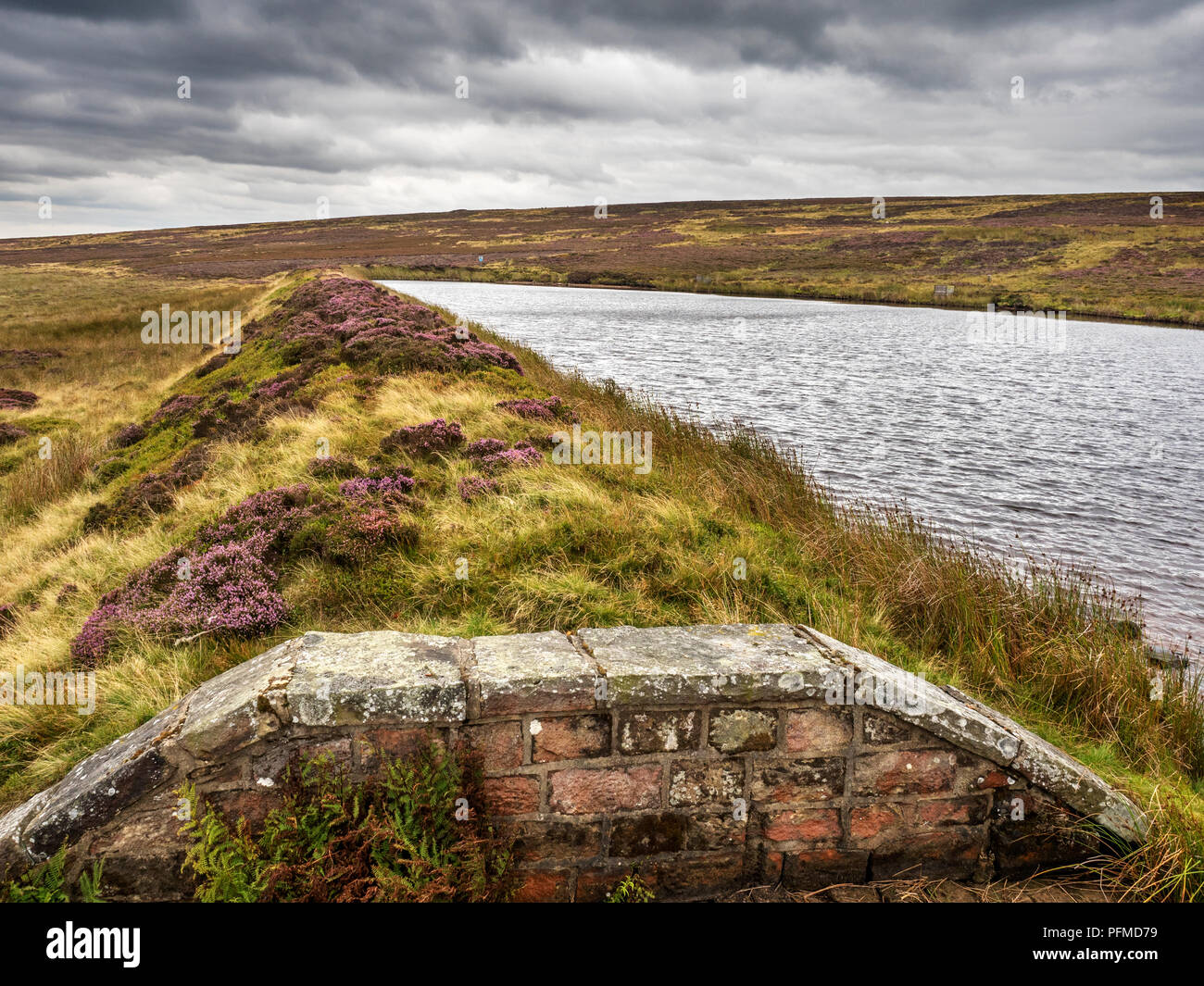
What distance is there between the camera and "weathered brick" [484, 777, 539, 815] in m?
3.54

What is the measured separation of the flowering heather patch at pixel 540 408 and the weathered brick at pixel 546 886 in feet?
26.1

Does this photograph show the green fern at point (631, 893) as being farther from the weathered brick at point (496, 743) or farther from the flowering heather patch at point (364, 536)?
the flowering heather patch at point (364, 536)

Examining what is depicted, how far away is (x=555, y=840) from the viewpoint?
3633 mm

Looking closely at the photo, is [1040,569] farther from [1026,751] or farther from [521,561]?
[521,561]

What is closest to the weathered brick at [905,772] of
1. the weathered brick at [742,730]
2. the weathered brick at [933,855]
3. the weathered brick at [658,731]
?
the weathered brick at [933,855]

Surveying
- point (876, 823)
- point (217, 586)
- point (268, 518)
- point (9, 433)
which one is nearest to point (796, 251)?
point (9, 433)

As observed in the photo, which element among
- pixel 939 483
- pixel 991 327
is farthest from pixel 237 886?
pixel 991 327

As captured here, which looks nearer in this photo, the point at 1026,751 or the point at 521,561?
the point at 1026,751

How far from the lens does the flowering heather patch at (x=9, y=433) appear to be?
15.4 metres

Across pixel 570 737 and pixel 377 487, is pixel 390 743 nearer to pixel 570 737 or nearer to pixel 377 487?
pixel 570 737

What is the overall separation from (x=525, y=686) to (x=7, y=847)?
91.0 inches

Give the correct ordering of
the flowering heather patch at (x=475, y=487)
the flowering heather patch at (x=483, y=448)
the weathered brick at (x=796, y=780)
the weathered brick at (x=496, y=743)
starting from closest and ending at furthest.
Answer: the weathered brick at (x=496, y=743) < the weathered brick at (x=796, y=780) < the flowering heather patch at (x=475, y=487) < the flowering heather patch at (x=483, y=448)

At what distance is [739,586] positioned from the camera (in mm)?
6332

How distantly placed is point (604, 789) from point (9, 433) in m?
17.7
